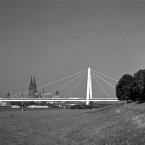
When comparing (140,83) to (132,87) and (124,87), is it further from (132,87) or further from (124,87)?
(124,87)

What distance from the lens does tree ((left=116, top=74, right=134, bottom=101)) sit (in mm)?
80506

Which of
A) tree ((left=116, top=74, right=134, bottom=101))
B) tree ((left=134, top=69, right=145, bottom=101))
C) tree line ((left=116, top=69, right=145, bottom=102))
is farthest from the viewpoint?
tree ((left=116, top=74, right=134, bottom=101))

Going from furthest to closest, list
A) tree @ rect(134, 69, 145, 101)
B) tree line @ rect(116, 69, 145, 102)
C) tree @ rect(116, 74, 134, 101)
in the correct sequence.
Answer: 1. tree @ rect(116, 74, 134, 101)
2. tree line @ rect(116, 69, 145, 102)
3. tree @ rect(134, 69, 145, 101)

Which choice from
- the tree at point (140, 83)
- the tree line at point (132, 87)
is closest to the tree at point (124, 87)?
the tree line at point (132, 87)

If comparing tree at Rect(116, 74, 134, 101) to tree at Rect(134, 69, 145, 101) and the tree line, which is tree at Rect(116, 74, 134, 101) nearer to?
the tree line

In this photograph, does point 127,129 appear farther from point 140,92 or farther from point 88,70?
point 88,70

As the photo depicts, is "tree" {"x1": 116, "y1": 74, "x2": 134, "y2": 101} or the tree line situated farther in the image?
"tree" {"x1": 116, "y1": 74, "x2": 134, "y2": 101}

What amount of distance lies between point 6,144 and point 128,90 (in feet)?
194

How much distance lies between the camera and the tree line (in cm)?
7096

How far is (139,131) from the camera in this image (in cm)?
1880

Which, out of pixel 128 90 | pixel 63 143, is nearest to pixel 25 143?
pixel 63 143

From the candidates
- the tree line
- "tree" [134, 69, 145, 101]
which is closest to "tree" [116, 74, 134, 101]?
the tree line

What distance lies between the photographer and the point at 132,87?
251 feet

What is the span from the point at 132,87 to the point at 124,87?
20.9ft
